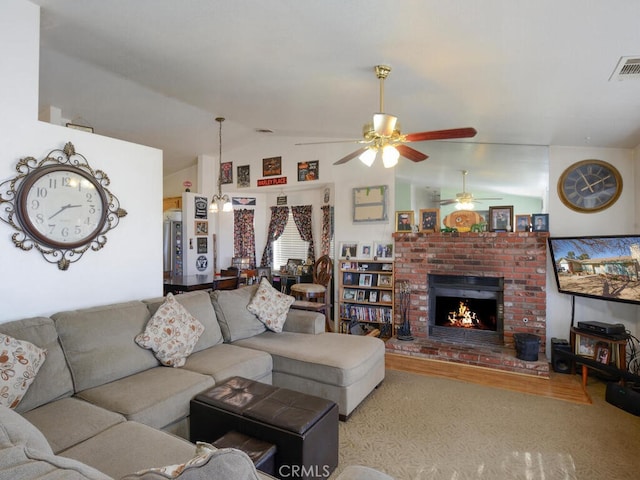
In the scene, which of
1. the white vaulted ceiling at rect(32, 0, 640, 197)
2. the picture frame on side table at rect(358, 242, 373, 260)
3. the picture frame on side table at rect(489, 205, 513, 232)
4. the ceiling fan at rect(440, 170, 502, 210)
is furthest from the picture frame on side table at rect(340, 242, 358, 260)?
the picture frame on side table at rect(489, 205, 513, 232)

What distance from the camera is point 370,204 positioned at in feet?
17.7

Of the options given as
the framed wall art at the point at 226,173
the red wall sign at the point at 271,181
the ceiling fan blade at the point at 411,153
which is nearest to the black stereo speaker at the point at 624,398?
the ceiling fan blade at the point at 411,153

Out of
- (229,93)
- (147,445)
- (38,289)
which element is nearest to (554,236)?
(229,93)

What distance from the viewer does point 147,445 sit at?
1673 millimetres

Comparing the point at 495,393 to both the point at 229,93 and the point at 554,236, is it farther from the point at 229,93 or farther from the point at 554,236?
the point at 229,93

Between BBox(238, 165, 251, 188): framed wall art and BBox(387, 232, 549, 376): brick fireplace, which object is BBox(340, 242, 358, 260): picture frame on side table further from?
BBox(238, 165, 251, 188): framed wall art

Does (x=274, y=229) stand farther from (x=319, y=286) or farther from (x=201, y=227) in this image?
(x=319, y=286)

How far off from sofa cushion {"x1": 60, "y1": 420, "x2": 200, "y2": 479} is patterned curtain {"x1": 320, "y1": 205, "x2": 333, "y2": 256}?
14.6 ft

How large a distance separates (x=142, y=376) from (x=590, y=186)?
4832mm

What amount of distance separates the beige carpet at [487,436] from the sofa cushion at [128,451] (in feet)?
3.68

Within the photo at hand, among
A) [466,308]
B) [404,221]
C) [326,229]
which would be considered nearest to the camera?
[466,308]

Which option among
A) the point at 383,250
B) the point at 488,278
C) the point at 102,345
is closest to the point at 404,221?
the point at 383,250

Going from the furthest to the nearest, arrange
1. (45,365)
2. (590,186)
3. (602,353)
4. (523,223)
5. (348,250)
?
(348,250)
(523,223)
(590,186)
(602,353)
(45,365)

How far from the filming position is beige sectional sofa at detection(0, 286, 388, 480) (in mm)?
1549
